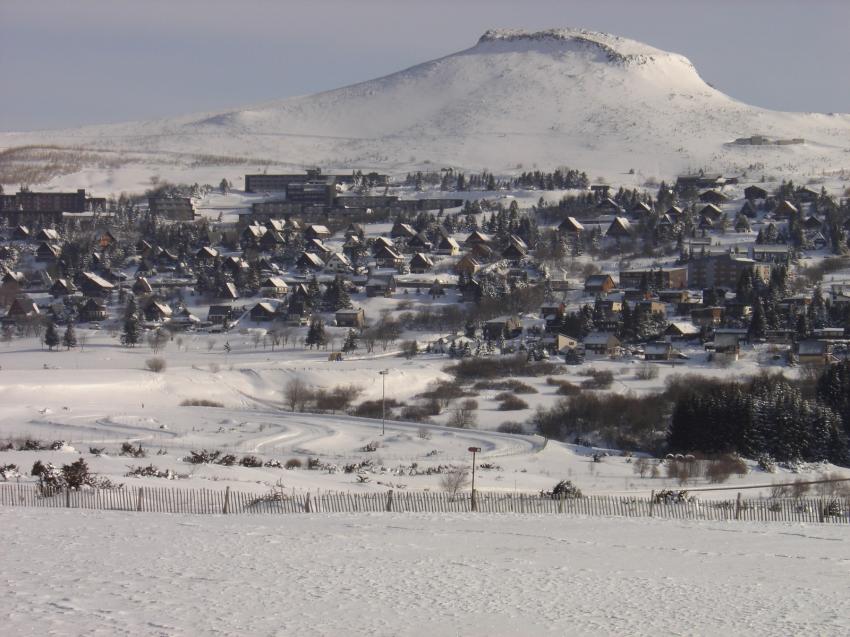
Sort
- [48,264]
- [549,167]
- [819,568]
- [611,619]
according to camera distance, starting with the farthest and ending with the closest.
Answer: [549,167]
[48,264]
[819,568]
[611,619]

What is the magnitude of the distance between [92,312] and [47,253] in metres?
15.7

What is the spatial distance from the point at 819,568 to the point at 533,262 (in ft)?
176

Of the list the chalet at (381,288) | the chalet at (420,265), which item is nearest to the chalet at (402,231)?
the chalet at (420,265)

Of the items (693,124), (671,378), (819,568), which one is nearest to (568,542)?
(819,568)

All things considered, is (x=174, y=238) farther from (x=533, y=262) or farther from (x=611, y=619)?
(x=611, y=619)

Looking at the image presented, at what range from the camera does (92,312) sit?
59344 millimetres

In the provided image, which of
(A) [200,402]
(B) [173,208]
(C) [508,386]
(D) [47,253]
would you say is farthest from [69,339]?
(B) [173,208]

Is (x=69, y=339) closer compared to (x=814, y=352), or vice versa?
(x=814, y=352)

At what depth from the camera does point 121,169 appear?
11356 cm

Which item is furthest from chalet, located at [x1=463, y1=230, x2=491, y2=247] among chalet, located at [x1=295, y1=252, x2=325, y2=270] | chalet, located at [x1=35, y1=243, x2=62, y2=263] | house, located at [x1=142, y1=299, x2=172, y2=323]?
→ chalet, located at [x1=35, y1=243, x2=62, y2=263]

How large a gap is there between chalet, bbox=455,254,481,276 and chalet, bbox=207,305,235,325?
12577 mm

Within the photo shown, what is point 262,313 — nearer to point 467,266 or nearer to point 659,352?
point 467,266

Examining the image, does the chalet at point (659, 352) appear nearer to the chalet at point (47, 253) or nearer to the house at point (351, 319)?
the house at point (351, 319)

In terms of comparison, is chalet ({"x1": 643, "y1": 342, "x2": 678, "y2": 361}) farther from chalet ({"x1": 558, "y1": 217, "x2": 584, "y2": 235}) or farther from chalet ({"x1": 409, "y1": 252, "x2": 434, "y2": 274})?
chalet ({"x1": 558, "y1": 217, "x2": 584, "y2": 235})
